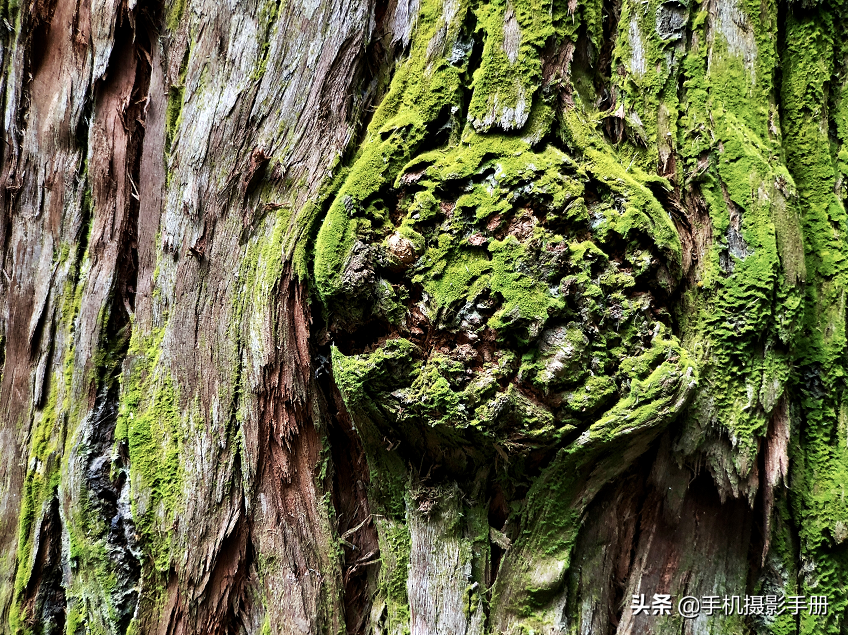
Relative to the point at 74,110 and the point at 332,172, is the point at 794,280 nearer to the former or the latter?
the point at 332,172

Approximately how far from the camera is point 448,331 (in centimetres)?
111

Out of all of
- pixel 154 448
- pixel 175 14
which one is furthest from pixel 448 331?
pixel 175 14

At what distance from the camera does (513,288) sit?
1.08 meters

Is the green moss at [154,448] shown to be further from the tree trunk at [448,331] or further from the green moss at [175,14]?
the green moss at [175,14]

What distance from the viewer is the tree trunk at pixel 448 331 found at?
111cm

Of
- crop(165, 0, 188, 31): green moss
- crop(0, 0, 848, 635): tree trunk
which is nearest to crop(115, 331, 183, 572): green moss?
crop(0, 0, 848, 635): tree trunk

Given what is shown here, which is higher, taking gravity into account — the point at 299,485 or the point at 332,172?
the point at 332,172

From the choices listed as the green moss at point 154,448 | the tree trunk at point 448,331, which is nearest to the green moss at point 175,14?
the tree trunk at point 448,331

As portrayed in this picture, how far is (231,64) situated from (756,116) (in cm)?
115

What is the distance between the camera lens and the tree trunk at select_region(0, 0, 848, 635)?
1.11 metres

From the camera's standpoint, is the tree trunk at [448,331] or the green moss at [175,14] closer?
the tree trunk at [448,331]

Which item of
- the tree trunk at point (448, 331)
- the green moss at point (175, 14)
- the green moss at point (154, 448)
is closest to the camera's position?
the tree trunk at point (448, 331)

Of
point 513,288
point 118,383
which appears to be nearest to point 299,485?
point 118,383

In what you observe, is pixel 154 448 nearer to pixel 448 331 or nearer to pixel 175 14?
pixel 448 331
